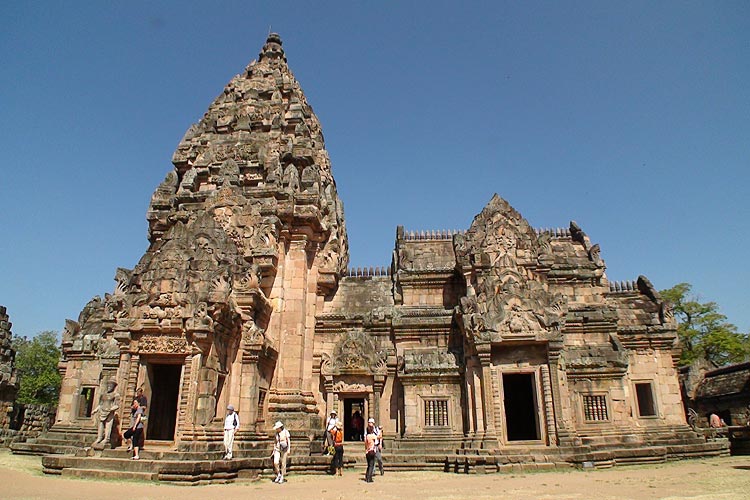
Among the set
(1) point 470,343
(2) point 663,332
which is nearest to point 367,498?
(1) point 470,343

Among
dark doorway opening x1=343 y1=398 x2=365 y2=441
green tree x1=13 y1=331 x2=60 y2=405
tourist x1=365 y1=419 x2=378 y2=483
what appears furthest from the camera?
green tree x1=13 y1=331 x2=60 y2=405

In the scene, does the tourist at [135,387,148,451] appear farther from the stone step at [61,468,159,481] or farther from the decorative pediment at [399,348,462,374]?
the decorative pediment at [399,348,462,374]

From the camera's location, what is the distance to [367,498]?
935 centimetres

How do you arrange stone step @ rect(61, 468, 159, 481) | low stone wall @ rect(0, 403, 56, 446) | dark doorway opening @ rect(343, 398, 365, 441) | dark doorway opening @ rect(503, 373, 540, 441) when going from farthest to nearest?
low stone wall @ rect(0, 403, 56, 446) < dark doorway opening @ rect(503, 373, 540, 441) < dark doorway opening @ rect(343, 398, 365, 441) < stone step @ rect(61, 468, 159, 481)

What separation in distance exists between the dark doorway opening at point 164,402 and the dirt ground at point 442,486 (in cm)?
275

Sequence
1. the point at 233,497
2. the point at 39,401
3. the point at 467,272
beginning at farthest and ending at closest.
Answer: the point at 39,401
the point at 467,272
the point at 233,497

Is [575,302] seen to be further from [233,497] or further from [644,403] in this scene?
[233,497]

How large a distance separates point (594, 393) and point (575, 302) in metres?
3.51

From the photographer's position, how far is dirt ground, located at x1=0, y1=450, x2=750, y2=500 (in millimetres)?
9055

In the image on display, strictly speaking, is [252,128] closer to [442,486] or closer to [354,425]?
[354,425]

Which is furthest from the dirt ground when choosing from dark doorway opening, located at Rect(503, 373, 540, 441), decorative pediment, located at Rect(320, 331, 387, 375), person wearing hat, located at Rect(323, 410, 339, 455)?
dark doorway opening, located at Rect(503, 373, 540, 441)

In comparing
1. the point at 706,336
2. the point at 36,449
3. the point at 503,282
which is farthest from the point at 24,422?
the point at 706,336

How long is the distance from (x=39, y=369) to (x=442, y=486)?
48.7 metres

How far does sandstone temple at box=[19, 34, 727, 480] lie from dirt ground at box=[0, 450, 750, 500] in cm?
92
